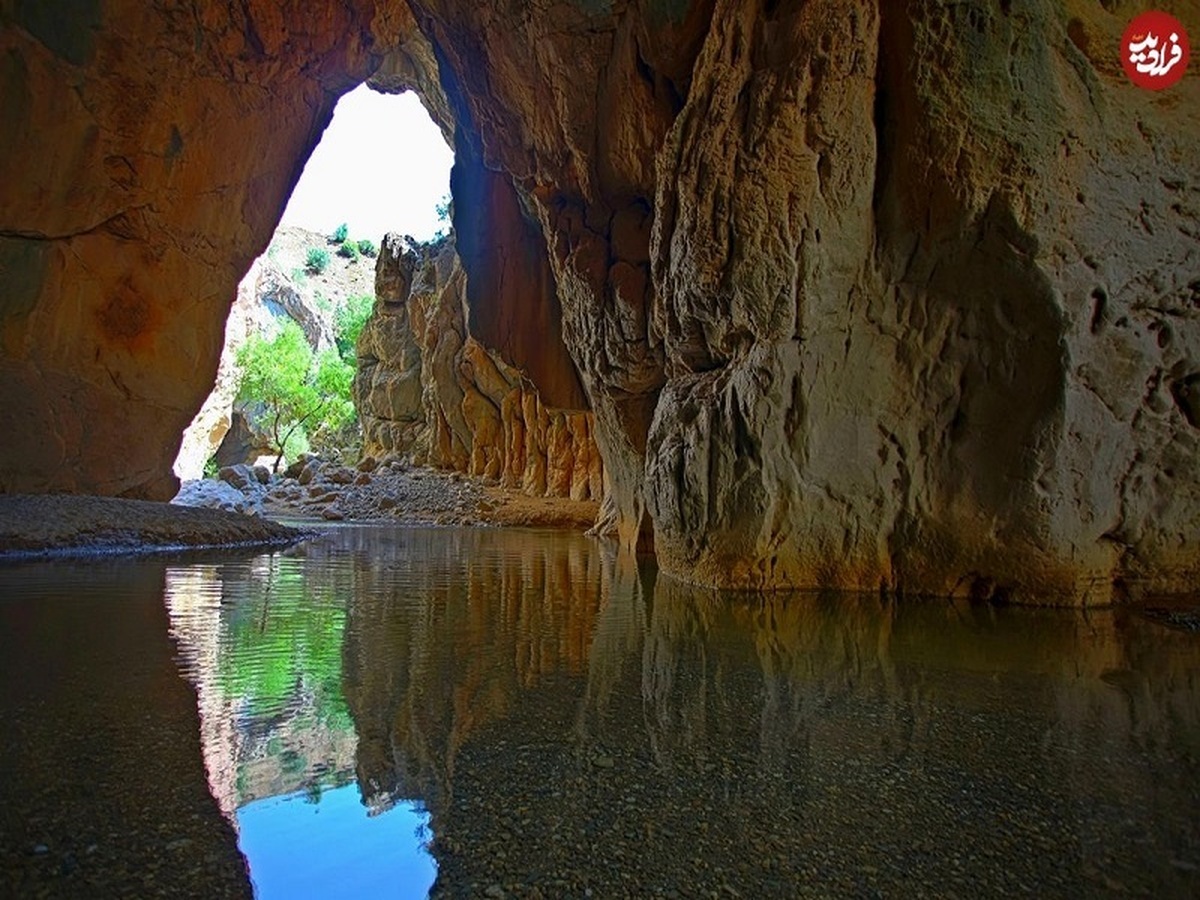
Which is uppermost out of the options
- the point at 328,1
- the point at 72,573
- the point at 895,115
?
the point at 328,1

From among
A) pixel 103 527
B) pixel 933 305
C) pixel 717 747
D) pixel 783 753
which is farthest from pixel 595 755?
pixel 103 527

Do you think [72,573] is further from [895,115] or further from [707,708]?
[895,115]

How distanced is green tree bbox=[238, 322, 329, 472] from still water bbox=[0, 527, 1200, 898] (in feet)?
100

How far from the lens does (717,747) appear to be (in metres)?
2.52

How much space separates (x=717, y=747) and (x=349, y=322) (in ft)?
163

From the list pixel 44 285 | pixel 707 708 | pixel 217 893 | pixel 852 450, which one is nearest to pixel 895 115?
pixel 852 450

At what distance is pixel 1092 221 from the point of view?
607 cm

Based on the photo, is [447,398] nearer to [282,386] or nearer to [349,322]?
[282,386]

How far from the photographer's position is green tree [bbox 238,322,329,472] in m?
32.8

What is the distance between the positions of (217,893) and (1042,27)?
7.41 m

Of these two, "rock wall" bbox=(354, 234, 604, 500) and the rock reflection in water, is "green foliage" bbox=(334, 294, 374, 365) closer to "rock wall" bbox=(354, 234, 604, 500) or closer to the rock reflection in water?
"rock wall" bbox=(354, 234, 604, 500)

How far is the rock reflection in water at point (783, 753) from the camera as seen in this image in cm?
171

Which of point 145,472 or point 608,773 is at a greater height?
point 145,472

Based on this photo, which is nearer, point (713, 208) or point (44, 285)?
point (713, 208)
